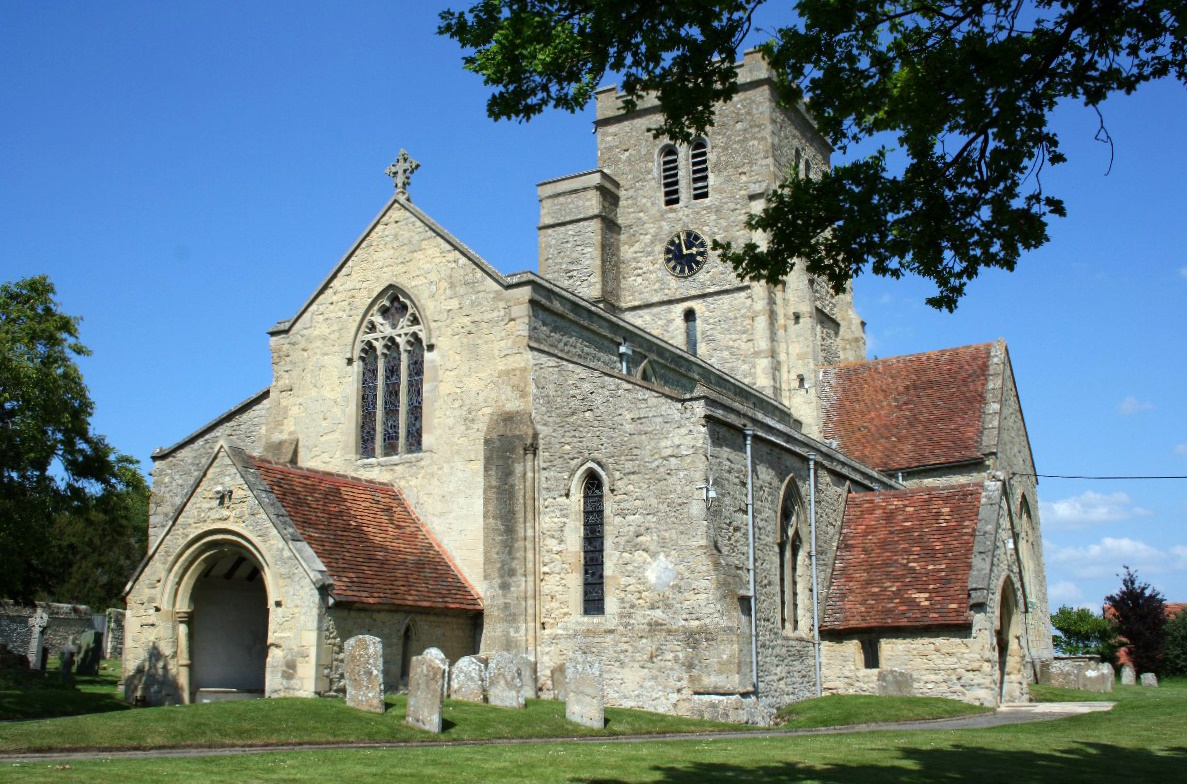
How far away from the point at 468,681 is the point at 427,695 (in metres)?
3.24

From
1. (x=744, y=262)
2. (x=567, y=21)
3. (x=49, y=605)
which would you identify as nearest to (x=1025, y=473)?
(x=744, y=262)

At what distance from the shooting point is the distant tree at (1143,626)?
44.2 m

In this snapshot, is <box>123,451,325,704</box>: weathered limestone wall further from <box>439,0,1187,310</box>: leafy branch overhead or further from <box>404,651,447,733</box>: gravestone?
<box>439,0,1187,310</box>: leafy branch overhead

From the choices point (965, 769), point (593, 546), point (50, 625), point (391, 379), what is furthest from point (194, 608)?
point (50, 625)

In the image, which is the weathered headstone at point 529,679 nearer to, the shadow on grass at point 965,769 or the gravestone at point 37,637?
the shadow on grass at point 965,769

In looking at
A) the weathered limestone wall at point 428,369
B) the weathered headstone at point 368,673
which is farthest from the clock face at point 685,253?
the weathered headstone at point 368,673

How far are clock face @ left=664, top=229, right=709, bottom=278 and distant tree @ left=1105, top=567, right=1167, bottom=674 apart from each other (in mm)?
21295

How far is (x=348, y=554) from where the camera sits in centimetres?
2200

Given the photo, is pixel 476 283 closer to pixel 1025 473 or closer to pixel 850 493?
pixel 850 493

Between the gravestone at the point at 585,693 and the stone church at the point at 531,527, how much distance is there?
9.75 feet

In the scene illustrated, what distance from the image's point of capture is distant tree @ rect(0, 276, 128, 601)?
76.2 feet

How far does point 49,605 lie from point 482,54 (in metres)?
41.3

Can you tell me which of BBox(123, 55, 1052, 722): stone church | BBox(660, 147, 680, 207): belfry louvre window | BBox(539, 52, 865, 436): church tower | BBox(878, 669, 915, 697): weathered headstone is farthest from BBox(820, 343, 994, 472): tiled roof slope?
BBox(878, 669, 915, 697): weathered headstone

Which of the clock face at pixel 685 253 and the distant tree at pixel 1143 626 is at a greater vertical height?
the clock face at pixel 685 253
